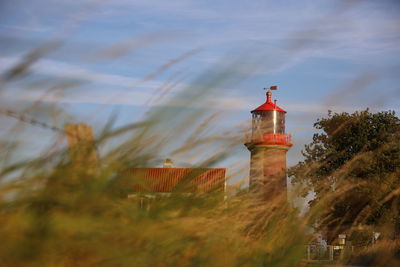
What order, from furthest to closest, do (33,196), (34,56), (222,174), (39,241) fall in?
(222,174) < (34,56) < (33,196) < (39,241)

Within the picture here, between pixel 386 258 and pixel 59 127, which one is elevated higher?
pixel 59 127

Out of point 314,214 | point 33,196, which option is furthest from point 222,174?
point 33,196

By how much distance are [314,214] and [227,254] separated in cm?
82

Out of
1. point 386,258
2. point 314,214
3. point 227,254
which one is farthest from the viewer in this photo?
point 314,214

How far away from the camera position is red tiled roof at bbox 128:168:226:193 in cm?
180

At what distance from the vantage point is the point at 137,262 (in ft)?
4.75

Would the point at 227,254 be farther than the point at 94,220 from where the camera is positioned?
Yes

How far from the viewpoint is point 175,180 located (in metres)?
1.94

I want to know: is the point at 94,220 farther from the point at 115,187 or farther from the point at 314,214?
the point at 314,214

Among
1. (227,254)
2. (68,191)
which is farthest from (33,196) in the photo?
(227,254)

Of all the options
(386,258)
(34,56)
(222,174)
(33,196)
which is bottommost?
(386,258)

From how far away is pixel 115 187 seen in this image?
157 centimetres

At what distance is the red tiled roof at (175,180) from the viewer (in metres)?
1.80

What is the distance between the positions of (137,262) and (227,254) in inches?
19.3
